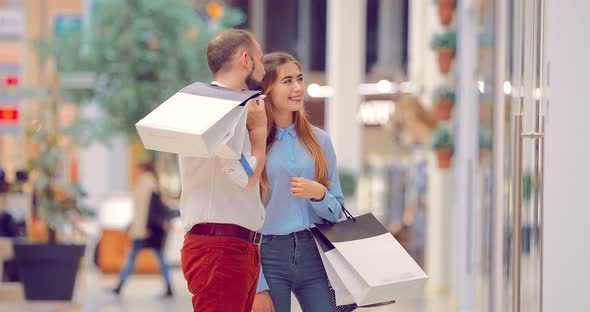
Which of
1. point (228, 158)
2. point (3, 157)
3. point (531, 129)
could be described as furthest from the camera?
point (3, 157)

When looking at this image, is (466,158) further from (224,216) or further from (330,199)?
(224,216)

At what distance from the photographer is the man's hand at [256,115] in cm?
345

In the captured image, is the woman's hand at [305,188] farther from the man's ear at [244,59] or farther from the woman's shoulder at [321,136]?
the man's ear at [244,59]

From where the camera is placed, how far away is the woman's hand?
370cm

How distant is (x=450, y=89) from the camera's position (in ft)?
36.7

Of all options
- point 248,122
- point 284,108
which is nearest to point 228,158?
point 248,122

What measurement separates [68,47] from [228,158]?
12815 mm

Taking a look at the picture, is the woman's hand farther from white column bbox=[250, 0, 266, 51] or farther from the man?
white column bbox=[250, 0, 266, 51]

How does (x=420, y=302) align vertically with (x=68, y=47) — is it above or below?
below

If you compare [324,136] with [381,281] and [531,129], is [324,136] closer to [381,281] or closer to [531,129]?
[381,281]

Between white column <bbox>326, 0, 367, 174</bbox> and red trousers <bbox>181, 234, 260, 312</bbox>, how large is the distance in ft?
40.9

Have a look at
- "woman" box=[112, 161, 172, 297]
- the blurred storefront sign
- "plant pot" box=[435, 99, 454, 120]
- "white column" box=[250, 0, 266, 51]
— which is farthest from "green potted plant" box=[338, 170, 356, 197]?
"white column" box=[250, 0, 266, 51]

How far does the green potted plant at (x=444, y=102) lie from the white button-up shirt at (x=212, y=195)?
7.77m

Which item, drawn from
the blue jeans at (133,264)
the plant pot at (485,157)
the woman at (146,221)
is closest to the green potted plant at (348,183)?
the woman at (146,221)
